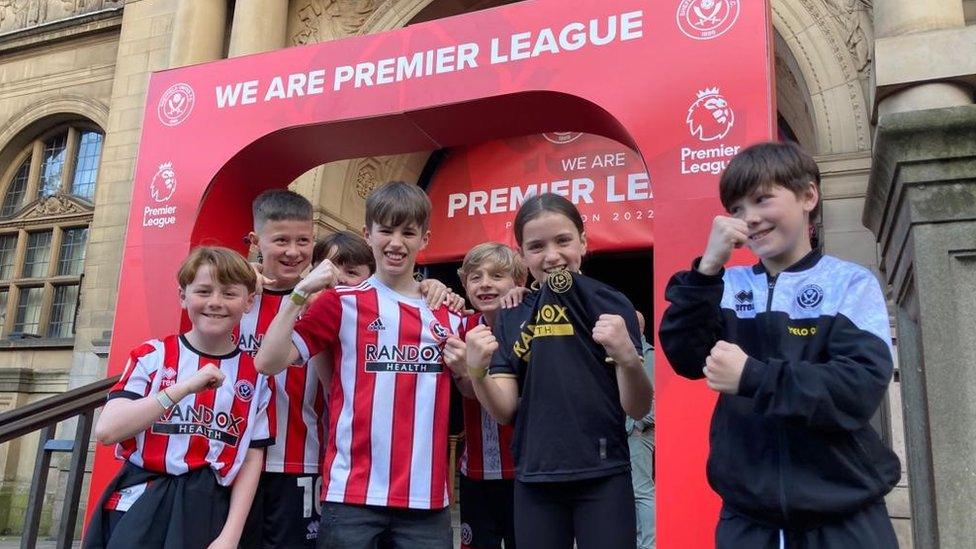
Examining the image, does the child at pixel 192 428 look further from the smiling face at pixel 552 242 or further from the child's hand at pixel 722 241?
the child's hand at pixel 722 241

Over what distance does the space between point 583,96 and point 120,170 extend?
6.18m

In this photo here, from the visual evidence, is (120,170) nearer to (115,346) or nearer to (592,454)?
(115,346)

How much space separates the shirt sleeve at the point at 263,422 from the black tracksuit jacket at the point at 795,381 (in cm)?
142

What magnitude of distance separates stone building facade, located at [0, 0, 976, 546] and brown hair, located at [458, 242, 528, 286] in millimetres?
2396

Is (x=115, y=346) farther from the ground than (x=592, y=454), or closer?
farther from the ground

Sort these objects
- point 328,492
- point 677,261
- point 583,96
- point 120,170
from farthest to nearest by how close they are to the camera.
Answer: point 120,170 → point 583,96 → point 677,261 → point 328,492

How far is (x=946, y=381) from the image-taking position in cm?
182

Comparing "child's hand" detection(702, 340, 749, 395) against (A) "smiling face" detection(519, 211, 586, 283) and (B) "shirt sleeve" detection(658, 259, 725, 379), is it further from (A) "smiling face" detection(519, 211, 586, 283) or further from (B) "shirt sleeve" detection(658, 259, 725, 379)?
(A) "smiling face" detection(519, 211, 586, 283)

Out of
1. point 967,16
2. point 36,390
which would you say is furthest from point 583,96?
point 36,390

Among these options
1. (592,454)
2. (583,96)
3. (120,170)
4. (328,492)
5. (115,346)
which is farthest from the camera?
(120,170)

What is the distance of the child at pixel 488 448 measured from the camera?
3008mm

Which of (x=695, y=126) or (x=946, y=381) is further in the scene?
(x=695, y=126)

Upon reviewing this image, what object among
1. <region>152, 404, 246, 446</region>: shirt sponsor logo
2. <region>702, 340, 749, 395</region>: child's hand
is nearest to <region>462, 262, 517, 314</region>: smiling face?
<region>152, 404, 246, 446</region>: shirt sponsor logo

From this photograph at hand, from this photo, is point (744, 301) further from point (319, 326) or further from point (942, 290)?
point (319, 326)
